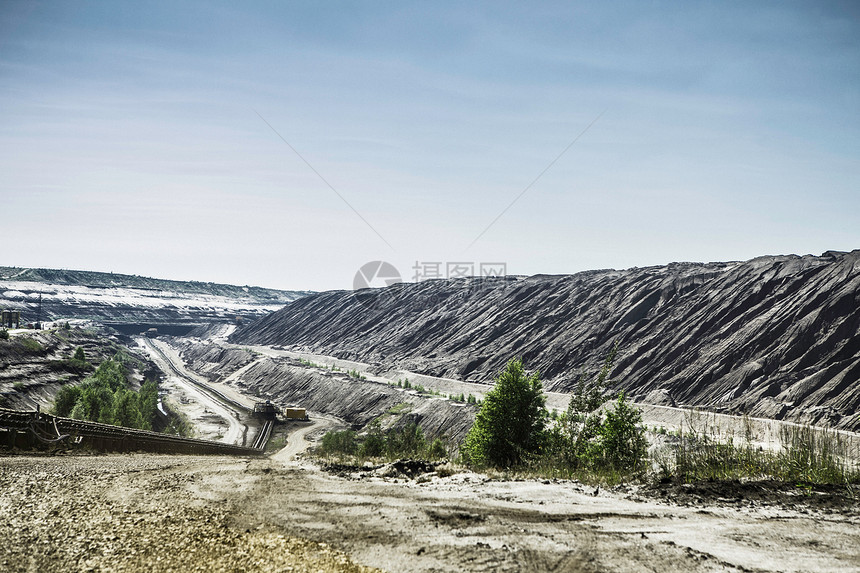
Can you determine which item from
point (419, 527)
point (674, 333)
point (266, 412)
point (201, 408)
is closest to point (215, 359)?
→ point (201, 408)

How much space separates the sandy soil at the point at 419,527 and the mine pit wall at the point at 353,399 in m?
32.3

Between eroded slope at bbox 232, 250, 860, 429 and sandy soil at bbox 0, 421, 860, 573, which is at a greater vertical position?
eroded slope at bbox 232, 250, 860, 429

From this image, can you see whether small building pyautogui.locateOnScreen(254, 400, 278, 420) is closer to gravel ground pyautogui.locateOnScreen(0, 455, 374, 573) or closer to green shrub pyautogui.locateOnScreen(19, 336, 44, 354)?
green shrub pyautogui.locateOnScreen(19, 336, 44, 354)

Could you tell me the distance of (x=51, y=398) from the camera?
50781mm

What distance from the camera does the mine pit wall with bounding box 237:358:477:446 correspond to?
52.5m

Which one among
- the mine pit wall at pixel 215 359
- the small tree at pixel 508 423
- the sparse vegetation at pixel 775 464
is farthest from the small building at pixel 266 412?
the sparse vegetation at pixel 775 464

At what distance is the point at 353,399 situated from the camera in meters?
70.8

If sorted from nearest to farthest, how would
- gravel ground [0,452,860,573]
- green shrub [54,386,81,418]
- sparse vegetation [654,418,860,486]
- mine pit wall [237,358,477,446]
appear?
gravel ground [0,452,860,573], sparse vegetation [654,418,860,486], green shrub [54,386,81,418], mine pit wall [237,358,477,446]

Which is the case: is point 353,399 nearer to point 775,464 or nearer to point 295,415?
point 295,415

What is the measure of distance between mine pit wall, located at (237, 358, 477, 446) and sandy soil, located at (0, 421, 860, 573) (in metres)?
32.3

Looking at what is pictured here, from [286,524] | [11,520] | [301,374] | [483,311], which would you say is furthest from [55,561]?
[483,311]

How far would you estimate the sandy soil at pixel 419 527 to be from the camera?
22.1 feet

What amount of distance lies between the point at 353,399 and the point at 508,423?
53336 mm

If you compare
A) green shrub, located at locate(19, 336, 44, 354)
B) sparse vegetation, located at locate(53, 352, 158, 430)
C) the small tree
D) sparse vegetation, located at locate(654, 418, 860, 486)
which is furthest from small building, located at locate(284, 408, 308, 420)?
sparse vegetation, located at locate(654, 418, 860, 486)
